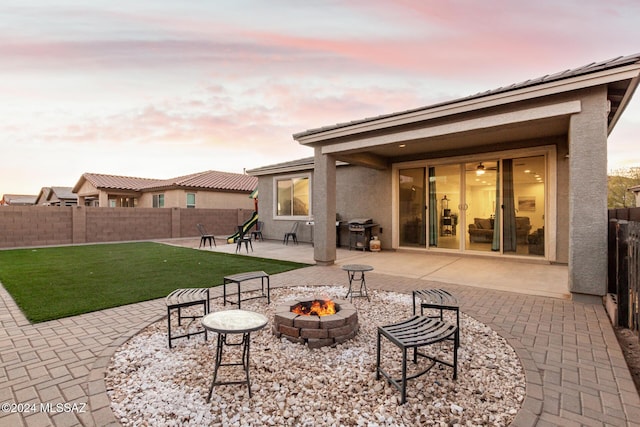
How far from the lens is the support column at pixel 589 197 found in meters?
4.18

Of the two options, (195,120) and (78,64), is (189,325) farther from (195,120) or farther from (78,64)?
(195,120)

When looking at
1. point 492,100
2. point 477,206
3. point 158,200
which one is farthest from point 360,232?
point 158,200

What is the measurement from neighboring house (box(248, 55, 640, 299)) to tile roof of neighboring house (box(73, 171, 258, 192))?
28.4 ft

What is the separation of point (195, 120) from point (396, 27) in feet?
30.2

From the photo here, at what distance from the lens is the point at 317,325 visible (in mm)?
2918

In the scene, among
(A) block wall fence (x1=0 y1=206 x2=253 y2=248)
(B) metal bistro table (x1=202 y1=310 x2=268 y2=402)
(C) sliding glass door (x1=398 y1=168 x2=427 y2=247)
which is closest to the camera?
(B) metal bistro table (x1=202 y1=310 x2=268 y2=402)

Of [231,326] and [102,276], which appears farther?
[102,276]

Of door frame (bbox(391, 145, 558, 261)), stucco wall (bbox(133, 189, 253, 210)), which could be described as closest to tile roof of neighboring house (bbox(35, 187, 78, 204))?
stucco wall (bbox(133, 189, 253, 210))

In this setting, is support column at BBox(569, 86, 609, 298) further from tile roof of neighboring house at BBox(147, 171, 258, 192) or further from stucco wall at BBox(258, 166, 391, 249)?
tile roof of neighboring house at BBox(147, 171, 258, 192)

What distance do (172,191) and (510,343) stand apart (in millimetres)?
19497

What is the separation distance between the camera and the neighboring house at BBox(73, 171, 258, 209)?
18656mm

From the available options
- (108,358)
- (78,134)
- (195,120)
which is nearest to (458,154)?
(108,358)

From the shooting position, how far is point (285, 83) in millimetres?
9805

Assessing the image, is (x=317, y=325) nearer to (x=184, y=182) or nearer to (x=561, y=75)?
(x=561, y=75)
